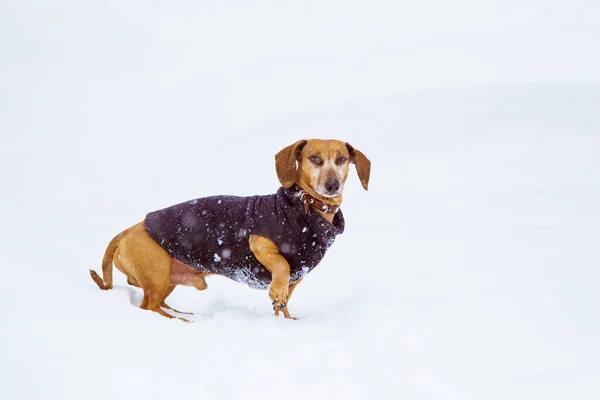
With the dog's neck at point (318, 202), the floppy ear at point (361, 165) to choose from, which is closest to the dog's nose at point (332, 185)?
the dog's neck at point (318, 202)

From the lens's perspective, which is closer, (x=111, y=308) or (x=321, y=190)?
(x=111, y=308)

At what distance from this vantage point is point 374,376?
8.72 ft

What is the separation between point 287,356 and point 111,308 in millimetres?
1085

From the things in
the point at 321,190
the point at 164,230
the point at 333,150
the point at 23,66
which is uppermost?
the point at 23,66

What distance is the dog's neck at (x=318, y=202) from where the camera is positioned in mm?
3936

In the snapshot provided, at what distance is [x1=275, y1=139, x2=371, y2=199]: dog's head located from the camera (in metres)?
3.87

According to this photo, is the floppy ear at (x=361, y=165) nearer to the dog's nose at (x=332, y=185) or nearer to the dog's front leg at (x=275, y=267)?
the dog's nose at (x=332, y=185)

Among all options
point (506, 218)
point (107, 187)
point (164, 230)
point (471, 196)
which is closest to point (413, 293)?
point (164, 230)

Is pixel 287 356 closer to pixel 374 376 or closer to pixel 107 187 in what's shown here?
pixel 374 376

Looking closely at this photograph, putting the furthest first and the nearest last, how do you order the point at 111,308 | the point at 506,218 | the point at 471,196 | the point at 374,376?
the point at 471,196
the point at 506,218
the point at 111,308
the point at 374,376

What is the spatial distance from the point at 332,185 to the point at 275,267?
654mm

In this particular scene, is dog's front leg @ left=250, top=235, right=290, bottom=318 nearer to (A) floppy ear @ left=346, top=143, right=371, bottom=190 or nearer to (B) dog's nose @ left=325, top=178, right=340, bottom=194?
(B) dog's nose @ left=325, top=178, right=340, bottom=194

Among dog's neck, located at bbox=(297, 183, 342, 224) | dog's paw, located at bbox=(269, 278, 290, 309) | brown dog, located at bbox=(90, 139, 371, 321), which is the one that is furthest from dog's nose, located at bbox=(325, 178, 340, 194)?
dog's paw, located at bbox=(269, 278, 290, 309)

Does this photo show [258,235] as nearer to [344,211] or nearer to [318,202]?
[318,202]
